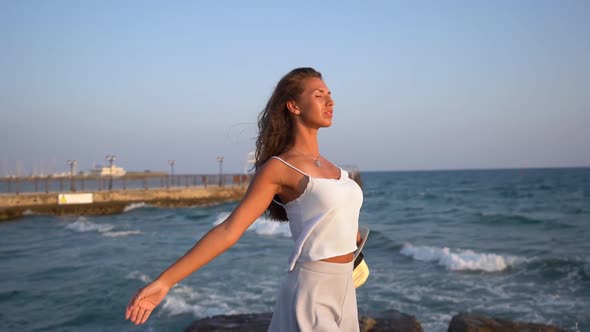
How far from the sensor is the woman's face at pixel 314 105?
2.21 metres

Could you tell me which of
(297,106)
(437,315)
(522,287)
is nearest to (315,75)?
(297,106)

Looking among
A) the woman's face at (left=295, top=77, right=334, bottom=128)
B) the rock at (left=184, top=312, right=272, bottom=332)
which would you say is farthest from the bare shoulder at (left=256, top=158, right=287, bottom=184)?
the rock at (left=184, top=312, right=272, bottom=332)

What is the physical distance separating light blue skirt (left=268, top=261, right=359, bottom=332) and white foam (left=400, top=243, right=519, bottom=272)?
38.8 ft

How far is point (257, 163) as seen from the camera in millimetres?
2254

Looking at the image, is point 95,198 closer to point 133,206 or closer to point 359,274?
point 133,206

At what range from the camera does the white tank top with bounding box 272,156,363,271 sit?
201cm

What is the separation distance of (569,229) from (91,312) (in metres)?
20.4

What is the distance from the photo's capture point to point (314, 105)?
7.23 feet

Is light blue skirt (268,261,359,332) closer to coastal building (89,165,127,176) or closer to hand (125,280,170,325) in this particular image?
hand (125,280,170,325)

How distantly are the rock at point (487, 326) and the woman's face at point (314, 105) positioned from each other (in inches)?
166

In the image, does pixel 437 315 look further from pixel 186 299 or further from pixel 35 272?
pixel 35 272

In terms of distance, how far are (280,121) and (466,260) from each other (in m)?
12.6

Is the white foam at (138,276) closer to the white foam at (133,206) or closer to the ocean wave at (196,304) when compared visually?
the ocean wave at (196,304)

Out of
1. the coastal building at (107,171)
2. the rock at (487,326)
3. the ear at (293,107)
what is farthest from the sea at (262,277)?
the coastal building at (107,171)
